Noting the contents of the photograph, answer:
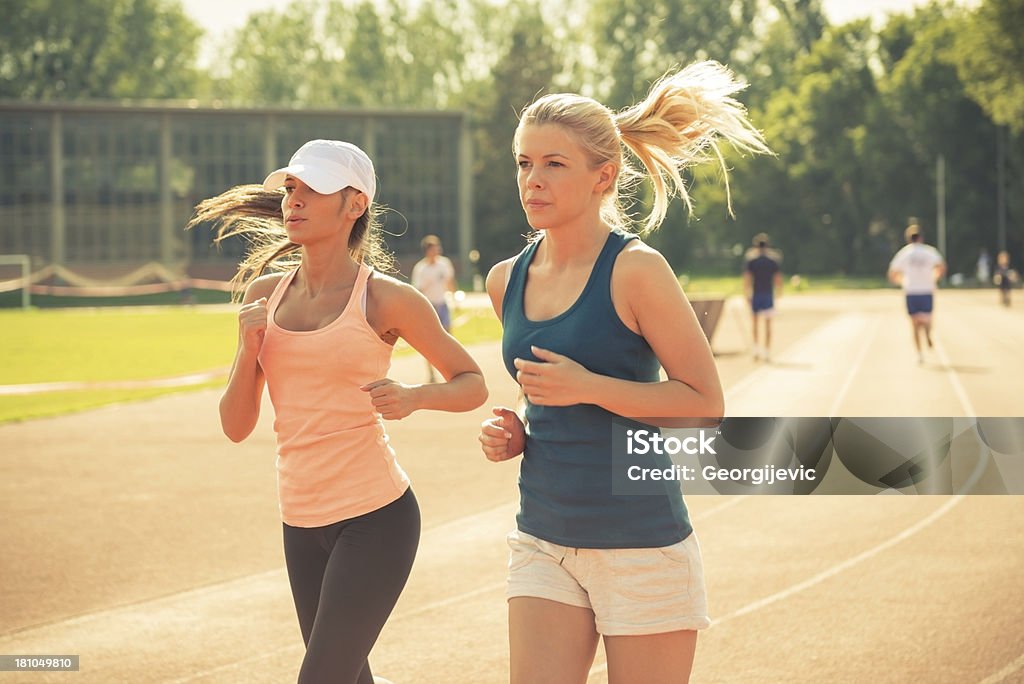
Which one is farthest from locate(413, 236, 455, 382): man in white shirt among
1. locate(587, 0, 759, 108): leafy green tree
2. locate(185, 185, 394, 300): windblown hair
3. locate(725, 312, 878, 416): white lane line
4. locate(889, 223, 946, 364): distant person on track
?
locate(587, 0, 759, 108): leafy green tree

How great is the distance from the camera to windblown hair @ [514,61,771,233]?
11.4ft

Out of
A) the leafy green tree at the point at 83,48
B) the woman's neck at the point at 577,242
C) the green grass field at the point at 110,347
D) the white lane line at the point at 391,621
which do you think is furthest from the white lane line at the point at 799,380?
the leafy green tree at the point at 83,48

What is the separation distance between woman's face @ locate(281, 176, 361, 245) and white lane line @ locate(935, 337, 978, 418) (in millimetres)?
11004

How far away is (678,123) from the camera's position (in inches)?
147

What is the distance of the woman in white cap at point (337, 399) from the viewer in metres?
3.92

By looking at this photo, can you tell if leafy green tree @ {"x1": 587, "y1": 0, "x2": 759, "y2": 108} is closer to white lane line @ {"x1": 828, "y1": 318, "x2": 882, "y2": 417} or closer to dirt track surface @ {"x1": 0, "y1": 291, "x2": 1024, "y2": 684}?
white lane line @ {"x1": 828, "y1": 318, "x2": 882, "y2": 417}

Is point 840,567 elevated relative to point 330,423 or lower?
lower

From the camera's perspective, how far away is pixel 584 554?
3.37 metres

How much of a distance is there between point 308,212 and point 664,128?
1.14 metres

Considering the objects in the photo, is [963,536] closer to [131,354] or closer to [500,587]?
[500,587]

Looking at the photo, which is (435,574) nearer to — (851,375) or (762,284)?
(851,375)

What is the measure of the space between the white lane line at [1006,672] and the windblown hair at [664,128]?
2739 millimetres

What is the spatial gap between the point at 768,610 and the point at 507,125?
272 feet

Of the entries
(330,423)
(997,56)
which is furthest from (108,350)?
(997,56)
